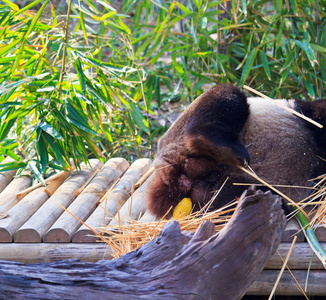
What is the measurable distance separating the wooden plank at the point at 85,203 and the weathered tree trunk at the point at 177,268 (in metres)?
0.86

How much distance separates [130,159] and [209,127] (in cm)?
223

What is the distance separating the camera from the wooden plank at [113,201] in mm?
2264

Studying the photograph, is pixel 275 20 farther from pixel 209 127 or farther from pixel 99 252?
pixel 99 252

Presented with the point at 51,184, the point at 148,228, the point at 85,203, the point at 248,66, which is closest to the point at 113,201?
the point at 85,203

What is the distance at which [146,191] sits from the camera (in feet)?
7.75

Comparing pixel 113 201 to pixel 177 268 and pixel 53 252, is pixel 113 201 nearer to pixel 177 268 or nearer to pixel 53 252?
pixel 53 252

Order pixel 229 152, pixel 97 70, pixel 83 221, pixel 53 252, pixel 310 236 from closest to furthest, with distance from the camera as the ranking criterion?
pixel 310 236
pixel 229 152
pixel 53 252
pixel 83 221
pixel 97 70

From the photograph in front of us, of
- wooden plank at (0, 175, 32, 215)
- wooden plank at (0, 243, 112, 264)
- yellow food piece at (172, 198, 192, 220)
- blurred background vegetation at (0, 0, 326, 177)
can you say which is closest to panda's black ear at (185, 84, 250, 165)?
yellow food piece at (172, 198, 192, 220)

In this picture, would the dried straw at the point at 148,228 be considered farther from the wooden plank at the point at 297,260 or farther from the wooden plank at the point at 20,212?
the wooden plank at the point at 20,212

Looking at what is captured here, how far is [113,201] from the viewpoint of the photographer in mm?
2688

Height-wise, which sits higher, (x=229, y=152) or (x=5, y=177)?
(x=229, y=152)

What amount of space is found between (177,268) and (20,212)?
143 centimetres

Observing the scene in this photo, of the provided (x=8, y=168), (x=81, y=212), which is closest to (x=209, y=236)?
(x=81, y=212)

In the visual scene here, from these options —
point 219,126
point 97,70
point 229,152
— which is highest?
point 97,70
